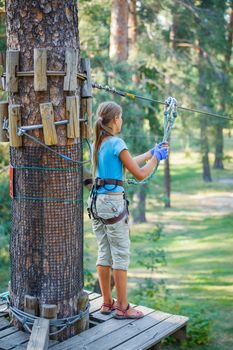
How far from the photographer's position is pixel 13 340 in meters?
3.25

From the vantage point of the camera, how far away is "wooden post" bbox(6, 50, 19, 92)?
3.18m

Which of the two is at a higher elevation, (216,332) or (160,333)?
(160,333)

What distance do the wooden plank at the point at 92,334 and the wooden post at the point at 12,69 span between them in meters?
1.59

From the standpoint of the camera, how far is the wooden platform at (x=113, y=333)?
3.22 m

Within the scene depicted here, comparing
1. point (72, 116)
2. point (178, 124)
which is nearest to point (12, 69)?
point (72, 116)

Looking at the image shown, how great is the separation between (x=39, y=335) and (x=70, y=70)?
1.56 m

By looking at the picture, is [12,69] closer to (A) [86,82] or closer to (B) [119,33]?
(A) [86,82]

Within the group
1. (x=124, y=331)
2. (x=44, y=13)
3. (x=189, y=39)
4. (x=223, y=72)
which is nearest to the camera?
(x=44, y=13)

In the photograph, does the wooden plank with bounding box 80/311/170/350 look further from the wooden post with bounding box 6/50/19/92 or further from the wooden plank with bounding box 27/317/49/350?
the wooden post with bounding box 6/50/19/92

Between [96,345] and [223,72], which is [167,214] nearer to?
[223,72]

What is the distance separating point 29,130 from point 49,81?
12.6 inches

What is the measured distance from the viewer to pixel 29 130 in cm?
323

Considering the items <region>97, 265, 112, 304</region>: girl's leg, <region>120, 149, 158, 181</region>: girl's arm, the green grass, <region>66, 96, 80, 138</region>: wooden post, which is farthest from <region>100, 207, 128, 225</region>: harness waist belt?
the green grass

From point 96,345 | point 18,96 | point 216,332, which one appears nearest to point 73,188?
point 18,96
